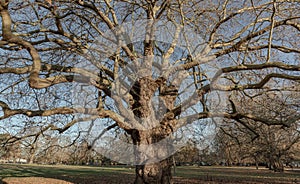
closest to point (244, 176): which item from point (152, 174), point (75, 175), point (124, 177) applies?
point (124, 177)

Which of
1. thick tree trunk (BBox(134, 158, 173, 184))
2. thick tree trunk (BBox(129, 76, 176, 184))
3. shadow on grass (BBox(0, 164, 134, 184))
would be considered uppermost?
thick tree trunk (BBox(129, 76, 176, 184))

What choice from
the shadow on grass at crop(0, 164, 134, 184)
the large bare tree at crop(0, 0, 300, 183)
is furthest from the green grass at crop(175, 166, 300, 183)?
the large bare tree at crop(0, 0, 300, 183)

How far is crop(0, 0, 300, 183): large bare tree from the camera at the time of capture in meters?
6.19

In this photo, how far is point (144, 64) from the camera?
7195mm

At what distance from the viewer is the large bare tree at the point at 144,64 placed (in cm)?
619

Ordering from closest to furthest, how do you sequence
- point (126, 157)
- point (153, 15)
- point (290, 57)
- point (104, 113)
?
point (104, 113) → point (153, 15) → point (290, 57) → point (126, 157)

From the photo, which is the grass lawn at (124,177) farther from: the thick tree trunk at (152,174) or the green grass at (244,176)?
the thick tree trunk at (152,174)

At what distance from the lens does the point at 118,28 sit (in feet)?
23.1

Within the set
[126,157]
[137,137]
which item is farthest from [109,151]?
[137,137]

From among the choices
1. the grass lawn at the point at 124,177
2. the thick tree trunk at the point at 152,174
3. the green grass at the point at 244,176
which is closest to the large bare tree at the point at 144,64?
the thick tree trunk at the point at 152,174

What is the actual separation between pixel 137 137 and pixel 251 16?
459cm

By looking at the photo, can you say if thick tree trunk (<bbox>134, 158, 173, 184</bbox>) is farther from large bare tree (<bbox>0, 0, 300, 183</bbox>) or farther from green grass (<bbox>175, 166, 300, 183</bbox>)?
green grass (<bbox>175, 166, 300, 183</bbox>)

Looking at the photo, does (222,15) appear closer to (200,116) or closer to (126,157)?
(200,116)

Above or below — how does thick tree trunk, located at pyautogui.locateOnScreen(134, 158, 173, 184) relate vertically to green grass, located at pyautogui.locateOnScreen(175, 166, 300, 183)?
above
